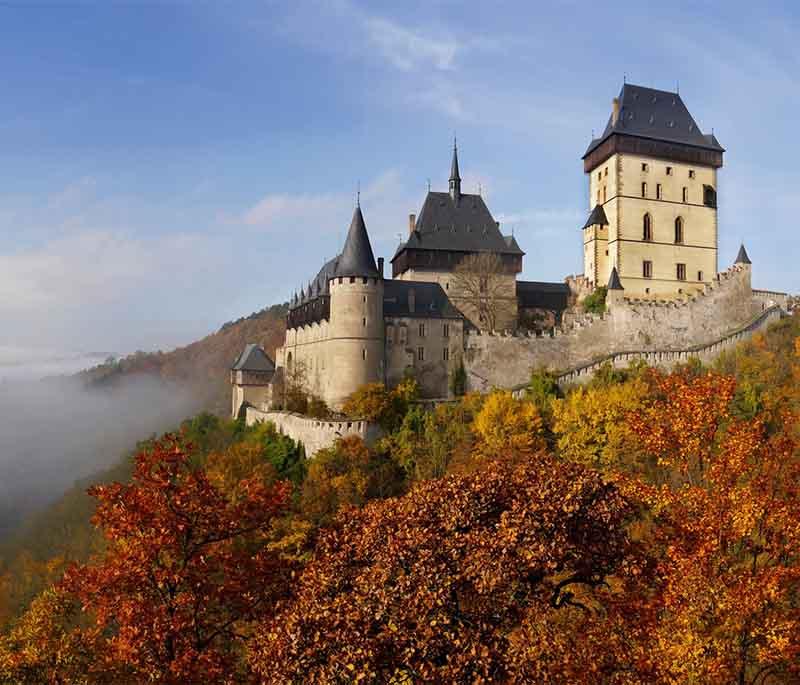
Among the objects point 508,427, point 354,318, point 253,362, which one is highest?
point 354,318

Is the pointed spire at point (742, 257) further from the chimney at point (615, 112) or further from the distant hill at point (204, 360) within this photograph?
the distant hill at point (204, 360)

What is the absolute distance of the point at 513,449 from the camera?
1271 inches

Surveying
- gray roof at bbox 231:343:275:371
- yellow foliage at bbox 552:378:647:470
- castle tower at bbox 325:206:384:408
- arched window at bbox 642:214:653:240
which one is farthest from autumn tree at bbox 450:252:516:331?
gray roof at bbox 231:343:275:371

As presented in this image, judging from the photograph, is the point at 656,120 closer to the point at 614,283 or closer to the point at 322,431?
the point at 614,283

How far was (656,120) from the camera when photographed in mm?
48094

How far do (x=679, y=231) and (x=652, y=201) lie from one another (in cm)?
253

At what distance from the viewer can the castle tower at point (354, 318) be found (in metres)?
37.0

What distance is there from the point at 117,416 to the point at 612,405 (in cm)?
7900

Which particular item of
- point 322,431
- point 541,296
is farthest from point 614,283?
point 322,431

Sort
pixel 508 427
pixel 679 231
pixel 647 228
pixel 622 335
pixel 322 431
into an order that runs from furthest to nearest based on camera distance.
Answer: pixel 679 231
pixel 647 228
pixel 622 335
pixel 322 431
pixel 508 427

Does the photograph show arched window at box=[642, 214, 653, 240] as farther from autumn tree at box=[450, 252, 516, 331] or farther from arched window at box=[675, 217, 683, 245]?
autumn tree at box=[450, 252, 516, 331]

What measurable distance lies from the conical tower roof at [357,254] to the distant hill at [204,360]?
64.1 meters

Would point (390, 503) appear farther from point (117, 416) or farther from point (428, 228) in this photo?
point (117, 416)

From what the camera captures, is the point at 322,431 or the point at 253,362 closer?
the point at 322,431
